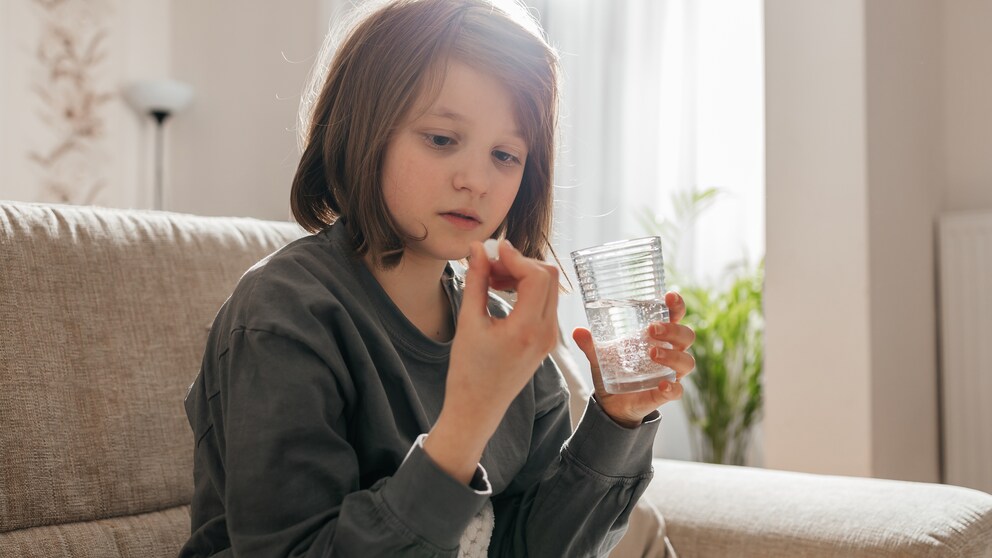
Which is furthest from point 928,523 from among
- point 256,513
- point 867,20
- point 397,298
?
point 867,20

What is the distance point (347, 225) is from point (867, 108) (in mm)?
1658

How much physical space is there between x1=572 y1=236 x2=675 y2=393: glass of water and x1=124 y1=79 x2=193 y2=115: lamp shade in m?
3.15

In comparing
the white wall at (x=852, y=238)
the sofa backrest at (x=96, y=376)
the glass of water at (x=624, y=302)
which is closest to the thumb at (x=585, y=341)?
the glass of water at (x=624, y=302)

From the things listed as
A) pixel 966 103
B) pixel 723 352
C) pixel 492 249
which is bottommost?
pixel 723 352

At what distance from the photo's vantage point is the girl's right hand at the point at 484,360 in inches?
29.0

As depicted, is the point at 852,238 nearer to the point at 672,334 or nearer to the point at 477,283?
the point at 672,334

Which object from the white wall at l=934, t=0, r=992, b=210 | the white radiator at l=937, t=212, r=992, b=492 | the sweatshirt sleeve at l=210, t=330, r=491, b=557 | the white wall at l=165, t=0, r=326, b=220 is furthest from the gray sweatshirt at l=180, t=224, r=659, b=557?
the white wall at l=165, t=0, r=326, b=220

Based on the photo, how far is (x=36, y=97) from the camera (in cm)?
347

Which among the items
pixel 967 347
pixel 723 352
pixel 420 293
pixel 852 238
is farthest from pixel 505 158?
→ pixel 723 352

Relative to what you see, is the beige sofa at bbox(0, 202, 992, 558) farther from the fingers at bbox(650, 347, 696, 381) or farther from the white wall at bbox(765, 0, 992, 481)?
the white wall at bbox(765, 0, 992, 481)

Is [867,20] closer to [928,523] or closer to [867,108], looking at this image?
[867,108]

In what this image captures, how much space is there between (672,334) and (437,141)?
0.29m

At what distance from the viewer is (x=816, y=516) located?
1238mm

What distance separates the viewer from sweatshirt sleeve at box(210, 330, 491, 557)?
2.37 feet
